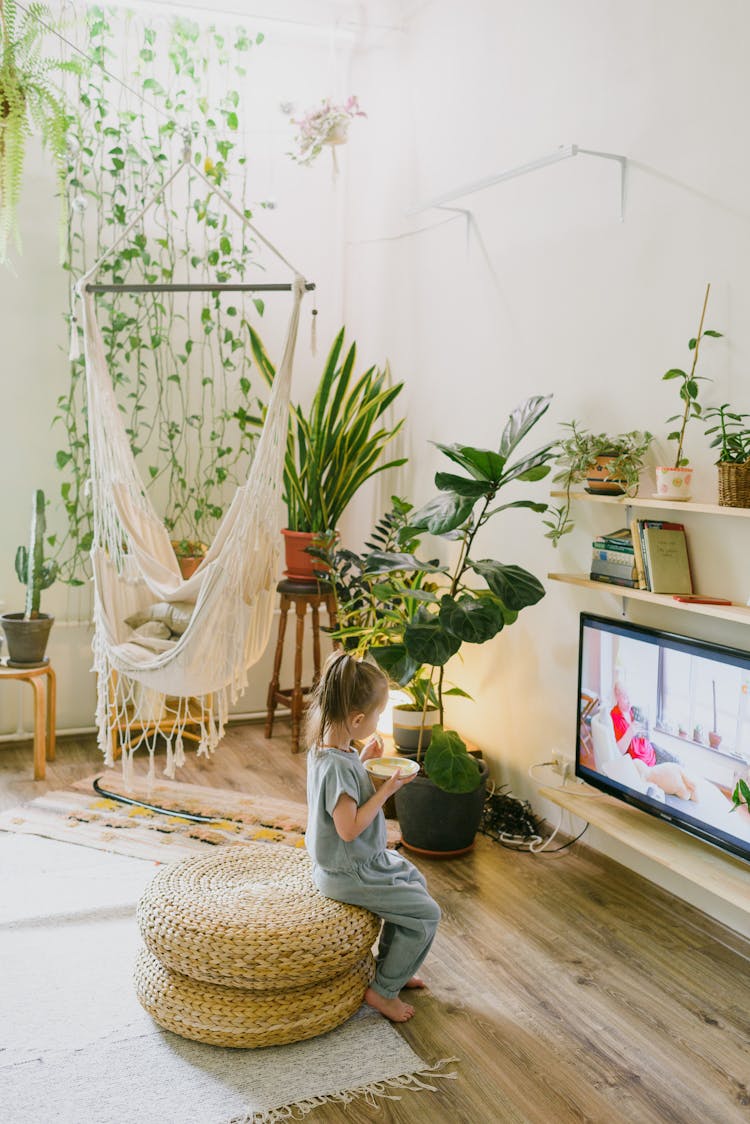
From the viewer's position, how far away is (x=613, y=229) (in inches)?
108

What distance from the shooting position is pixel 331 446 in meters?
3.80

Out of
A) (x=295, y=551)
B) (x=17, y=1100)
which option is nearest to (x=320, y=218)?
(x=295, y=551)

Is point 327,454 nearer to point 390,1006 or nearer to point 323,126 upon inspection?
point 323,126

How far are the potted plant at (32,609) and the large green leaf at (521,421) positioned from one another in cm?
180

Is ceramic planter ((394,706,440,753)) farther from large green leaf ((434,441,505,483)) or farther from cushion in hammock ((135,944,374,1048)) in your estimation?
cushion in hammock ((135,944,374,1048))

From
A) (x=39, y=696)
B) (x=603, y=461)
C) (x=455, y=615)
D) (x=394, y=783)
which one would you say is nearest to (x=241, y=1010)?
(x=394, y=783)

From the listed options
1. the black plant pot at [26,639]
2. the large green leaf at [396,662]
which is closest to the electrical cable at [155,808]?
the black plant pot at [26,639]

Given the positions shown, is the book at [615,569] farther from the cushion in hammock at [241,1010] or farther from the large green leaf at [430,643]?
the cushion in hammock at [241,1010]

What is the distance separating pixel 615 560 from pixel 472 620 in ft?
1.34

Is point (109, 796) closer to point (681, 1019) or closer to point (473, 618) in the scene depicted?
point (473, 618)

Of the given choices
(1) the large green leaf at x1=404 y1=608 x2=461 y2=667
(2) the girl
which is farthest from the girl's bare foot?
(1) the large green leaf at x1=404 y1=608 x2=461 y2=667

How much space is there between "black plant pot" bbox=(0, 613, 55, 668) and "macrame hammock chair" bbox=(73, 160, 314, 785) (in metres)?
0.45

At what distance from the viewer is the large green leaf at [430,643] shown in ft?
8.48

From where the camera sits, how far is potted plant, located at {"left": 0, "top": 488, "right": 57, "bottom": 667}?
353 cm
